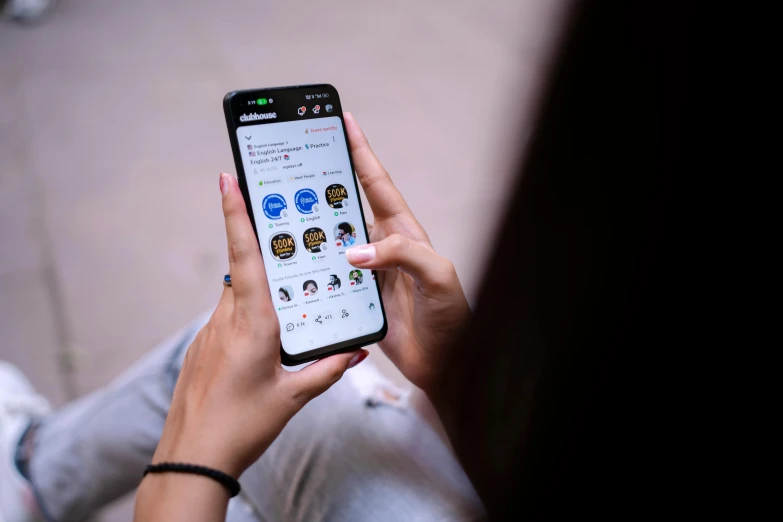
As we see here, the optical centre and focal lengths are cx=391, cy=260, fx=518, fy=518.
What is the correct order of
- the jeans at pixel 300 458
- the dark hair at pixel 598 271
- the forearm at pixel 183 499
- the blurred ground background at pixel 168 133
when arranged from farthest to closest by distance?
the blurred ground background at pixel 168 133, the jeans at pixel 300 458, the forearm at pixel 183 499, the dark hair at pixel 598 271

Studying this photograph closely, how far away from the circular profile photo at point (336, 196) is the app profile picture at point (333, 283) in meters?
0.08

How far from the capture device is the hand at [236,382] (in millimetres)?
427

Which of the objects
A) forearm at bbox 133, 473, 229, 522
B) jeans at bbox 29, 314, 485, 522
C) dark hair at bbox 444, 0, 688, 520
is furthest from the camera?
jeans at bbox 29, 314, 485, 522

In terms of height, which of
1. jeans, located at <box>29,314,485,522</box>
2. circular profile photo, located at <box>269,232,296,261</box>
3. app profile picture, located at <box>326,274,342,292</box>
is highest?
circular profile photo, located at <box>269,232,296,261</box>

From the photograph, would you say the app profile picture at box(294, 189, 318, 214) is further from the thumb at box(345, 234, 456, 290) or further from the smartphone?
the thumb at box(345, 234, 456, 290)

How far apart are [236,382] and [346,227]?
226 millimetres

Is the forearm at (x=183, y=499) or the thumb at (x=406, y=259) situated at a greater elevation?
the thumb at (x=406, y=259)

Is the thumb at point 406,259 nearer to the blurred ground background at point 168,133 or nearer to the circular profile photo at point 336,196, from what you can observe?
the circular profile photo at point 336,196

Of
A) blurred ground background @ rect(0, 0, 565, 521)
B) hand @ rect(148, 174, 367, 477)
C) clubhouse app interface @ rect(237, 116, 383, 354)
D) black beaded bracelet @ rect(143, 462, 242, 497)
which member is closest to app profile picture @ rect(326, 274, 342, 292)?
clubhouse app interface @ rect(237, 116, 383, 354)

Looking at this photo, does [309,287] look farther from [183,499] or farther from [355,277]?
[183,499]

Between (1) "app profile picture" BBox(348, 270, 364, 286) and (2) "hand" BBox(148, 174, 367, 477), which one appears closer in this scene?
(2) "hand" BBox(148, 174, 367, 477)

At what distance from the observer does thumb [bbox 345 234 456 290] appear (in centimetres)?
49

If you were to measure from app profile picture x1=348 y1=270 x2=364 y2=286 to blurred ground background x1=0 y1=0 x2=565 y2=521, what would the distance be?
21.9 inches

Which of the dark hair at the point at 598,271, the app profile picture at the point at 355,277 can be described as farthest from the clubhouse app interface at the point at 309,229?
the dark hair at the point at 598,271
